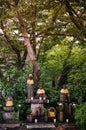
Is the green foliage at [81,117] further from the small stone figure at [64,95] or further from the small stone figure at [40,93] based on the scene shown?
the small stone figure at [40,93]

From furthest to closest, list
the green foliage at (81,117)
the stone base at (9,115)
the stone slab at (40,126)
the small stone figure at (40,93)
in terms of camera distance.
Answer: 1. the small stone figure at (40,93)
2. the stone base at (9,115)
3. the stone slab at (40,126)
4. the green foliage at (81,117)

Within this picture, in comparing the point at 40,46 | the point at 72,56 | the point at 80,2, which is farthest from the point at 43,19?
the point at 80,2

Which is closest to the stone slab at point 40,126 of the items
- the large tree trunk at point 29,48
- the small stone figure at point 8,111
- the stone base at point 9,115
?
the stone base at point 9,115

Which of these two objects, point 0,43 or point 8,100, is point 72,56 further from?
point 8,100

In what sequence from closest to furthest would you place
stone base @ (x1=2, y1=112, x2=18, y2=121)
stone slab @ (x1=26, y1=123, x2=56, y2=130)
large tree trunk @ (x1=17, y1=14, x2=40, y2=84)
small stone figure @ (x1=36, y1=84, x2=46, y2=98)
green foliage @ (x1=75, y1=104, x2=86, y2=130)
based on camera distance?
green foliage @ (x1=75, y1=104, x2=86, y2=130) → stone slab @ (x1=26, y1=123, x2=56, y2=130) → stone base @ (x1=2, y1=112, x2=18, y2=121) → small stone figure @ (x1=36, y1=84, x2=46, y2=98) → large tree trunk @ (x1=17, y1=14, x2=40, y2=84)

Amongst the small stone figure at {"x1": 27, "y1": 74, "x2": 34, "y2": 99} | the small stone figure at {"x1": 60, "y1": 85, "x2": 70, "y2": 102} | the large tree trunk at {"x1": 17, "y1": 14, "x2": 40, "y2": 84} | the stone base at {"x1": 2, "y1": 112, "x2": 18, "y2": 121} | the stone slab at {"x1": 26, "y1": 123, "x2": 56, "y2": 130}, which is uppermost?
the large tree trunk at {"x1": 17, "y1": 14, "x2": 40, "y2": 84}

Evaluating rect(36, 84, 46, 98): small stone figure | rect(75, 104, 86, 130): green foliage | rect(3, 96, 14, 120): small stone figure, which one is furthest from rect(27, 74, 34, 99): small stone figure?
rect(75, 104, 86, 130): green foliage

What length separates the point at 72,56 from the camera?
10.3 metres

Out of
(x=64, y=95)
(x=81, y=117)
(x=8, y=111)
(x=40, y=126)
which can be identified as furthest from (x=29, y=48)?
(x=81, y=117)

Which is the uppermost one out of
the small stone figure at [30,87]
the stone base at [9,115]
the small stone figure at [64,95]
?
the small stone figure at [30,87]

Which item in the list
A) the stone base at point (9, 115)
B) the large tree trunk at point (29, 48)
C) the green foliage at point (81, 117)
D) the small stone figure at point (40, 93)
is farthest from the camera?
the large tree trunk at point (29, 48)

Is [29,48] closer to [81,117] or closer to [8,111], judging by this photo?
[8,111]

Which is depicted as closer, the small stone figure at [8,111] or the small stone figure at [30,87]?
the small stone figure at [8,111]

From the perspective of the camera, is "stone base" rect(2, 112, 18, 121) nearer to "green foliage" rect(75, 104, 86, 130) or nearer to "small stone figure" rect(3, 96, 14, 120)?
"small stone figure" rect(3, 96, 14, 120)
